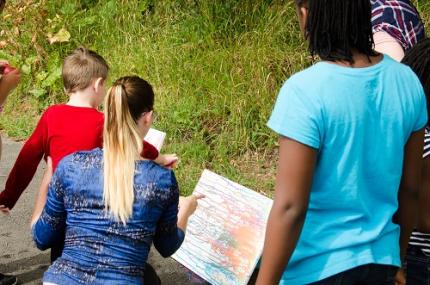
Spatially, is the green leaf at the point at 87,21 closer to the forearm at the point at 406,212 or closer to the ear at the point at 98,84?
the ear at the point at 98,84

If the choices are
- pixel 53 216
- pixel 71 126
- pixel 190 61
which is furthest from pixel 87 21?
pixel 53 216

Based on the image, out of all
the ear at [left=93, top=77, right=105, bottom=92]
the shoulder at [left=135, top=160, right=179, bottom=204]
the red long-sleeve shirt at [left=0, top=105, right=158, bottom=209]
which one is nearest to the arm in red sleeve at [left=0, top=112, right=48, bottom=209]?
the red long-sleeve shirt at [left=0, top=105, right=158, bottom=209]

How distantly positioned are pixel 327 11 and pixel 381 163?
0.43 metres

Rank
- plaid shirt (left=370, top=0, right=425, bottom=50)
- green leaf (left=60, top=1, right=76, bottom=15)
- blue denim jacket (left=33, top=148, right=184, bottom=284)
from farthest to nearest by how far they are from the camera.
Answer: green leaf (left=60, top=1, right=76, bottom=15) < plaid shirt (left=370, top=0, right=425, bottom=50) < blue denim jacket (left=33, top=148, right=184, bottom=284)

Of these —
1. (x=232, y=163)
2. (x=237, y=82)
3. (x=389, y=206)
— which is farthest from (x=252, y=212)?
(x=237, y=82)

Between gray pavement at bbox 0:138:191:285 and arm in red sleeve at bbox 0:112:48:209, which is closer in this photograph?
arm in red sleeve at bbox 0:112:48:209

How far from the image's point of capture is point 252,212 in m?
3.18

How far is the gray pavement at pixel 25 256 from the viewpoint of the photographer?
152 inches

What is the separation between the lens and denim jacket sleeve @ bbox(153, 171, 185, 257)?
7.45 ft

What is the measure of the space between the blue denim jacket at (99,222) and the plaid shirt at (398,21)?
1168 mm

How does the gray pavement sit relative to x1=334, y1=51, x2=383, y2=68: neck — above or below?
below

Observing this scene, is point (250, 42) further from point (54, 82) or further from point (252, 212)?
point (252, 212)

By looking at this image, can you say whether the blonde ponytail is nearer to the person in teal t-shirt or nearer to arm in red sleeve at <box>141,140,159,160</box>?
arm in red sleeve at <box>141,140,159,160</box>

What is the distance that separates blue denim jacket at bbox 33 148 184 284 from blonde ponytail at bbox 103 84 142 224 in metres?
0.03
